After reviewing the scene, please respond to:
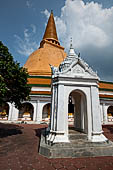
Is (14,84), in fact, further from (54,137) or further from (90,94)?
(90,94)

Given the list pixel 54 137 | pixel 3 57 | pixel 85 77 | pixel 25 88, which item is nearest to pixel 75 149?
pixel 54 137

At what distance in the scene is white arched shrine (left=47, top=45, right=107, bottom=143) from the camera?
5.56m

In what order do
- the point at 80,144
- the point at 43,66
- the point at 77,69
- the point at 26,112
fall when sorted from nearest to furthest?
the point at 80,144 < the point at 77,69 < the point at 26,112 < the point at 43,66

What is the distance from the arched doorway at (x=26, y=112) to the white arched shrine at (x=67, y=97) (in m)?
11.1

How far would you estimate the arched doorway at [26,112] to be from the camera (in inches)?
630

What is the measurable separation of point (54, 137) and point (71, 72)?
11.9 feet

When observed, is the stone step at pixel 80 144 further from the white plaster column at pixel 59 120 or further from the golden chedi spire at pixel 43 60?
the golden chedi spire at pixel 43 60

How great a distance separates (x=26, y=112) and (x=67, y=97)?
12.1m

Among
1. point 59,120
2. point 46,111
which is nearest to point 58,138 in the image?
point 59,120

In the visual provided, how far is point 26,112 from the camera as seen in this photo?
16516mm

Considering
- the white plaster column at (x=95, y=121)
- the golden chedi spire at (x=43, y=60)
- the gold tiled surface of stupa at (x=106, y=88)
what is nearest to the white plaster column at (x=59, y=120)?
the white plaster column at (x=95, y=121)

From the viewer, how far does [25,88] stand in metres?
7.69

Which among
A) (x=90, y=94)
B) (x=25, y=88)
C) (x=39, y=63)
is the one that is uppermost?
(x=39, y=63)

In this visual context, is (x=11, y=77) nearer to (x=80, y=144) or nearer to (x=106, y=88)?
(x=80, y=144)
